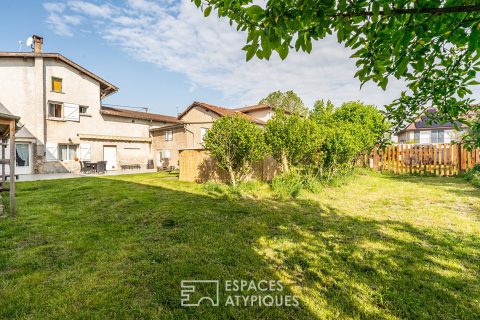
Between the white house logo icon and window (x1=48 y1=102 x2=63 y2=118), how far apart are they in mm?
23053

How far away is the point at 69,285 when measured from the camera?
3055 mm

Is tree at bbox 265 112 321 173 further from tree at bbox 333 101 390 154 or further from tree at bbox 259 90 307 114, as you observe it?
tree at bbox 259 90 307 114

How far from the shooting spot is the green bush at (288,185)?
8.35 m

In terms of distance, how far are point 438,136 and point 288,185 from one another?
129ft

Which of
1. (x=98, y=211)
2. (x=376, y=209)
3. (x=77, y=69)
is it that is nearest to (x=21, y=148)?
(x=77, y=69)

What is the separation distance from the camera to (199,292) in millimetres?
2945

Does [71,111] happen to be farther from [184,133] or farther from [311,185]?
[311,185]

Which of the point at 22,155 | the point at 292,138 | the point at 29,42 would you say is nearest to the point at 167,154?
the point at 22,155

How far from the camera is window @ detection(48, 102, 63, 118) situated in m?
20.0

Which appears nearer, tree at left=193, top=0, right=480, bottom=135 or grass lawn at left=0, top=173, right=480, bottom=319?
tree at left=193, top=0, right=480, bottom=135

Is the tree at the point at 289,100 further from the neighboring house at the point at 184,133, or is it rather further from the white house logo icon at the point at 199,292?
the white house logo icon at the point at 199,292

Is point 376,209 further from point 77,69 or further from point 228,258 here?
point 77,69

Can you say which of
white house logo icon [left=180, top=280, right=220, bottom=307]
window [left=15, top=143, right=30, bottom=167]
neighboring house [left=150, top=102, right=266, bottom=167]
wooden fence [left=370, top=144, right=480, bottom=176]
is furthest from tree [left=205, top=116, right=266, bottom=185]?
window [left=15, top=143, right=30, bottom=167]

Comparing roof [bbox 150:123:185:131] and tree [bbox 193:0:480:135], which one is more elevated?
roof [bbox 150:123:185:131]
